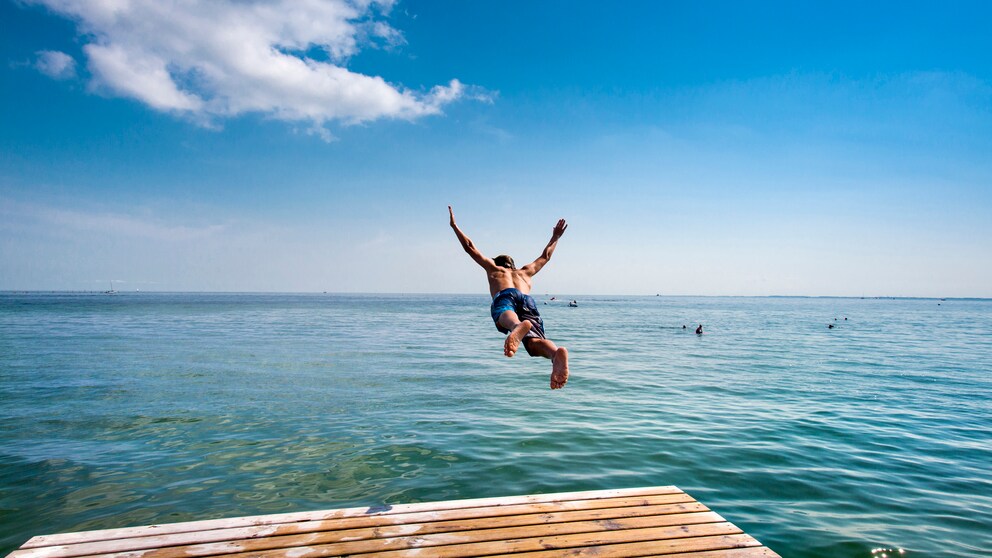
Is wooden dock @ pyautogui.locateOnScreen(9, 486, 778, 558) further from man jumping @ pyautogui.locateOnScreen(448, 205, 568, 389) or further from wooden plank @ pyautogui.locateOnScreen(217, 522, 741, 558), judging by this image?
man jumping @ pyautogui.locateOnScreen(448, 205, 568, 389)

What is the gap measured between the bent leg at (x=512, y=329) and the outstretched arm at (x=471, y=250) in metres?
1.18

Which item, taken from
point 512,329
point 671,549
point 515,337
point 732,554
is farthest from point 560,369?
point 732,554

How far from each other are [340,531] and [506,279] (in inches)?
184

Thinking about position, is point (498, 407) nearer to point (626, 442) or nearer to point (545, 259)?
point (626, 442)

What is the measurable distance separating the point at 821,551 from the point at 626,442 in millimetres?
5274

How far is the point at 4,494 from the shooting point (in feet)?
31.4

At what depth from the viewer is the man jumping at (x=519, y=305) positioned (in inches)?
311

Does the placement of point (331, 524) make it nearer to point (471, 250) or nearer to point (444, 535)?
point (444, 535)

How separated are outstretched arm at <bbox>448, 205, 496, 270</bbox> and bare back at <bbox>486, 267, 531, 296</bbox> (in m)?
0.12

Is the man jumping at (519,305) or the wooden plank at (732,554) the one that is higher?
the man jumping at (519,305)

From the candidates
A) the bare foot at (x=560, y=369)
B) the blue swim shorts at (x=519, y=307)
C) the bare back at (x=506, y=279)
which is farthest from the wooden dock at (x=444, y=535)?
the bare back at (x=506, y=279)

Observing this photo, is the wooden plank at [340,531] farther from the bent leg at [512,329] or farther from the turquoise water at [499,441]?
the turquoise water at [499,441]

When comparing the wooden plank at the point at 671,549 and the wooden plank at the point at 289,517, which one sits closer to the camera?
the wooden plank at the point at 671,549

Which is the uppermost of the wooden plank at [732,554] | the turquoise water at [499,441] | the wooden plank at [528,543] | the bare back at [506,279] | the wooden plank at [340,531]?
the bare back at [506,279]
